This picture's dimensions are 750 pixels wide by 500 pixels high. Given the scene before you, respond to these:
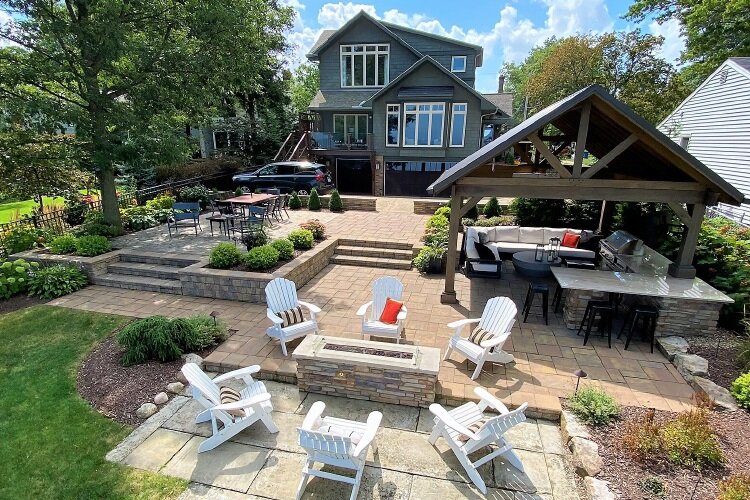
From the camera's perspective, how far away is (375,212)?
16.3 meters

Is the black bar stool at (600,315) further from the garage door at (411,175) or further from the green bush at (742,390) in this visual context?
the garage door at (411,175)

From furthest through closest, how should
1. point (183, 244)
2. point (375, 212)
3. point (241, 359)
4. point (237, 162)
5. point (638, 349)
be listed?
point (237, 162) < point (375, 212) < point (183, 244) < point (638, 349) < point (241, 359)

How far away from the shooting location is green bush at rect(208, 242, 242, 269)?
829 cm

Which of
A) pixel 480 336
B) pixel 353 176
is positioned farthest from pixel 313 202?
pixel 480 336

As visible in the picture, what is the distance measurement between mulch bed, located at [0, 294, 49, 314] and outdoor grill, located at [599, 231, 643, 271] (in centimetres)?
1271

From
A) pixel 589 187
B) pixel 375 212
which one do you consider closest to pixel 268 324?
pixel 589 187

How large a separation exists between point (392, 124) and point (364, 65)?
4492mm

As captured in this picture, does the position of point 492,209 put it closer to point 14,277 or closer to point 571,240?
point 571,240

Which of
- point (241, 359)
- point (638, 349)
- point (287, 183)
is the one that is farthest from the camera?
point (287, 183)

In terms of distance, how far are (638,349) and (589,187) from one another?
2.82 meters

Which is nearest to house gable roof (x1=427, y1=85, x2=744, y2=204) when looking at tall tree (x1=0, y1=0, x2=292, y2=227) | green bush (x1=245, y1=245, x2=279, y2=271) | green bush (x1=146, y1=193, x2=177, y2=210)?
green bush (x1=245, y1=245, x2=279, y2=271)

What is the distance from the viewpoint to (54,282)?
8.30 m

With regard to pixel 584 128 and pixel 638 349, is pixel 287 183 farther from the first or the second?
pixel 638 349

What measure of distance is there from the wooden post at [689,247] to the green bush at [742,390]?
→ 99.7 inches
